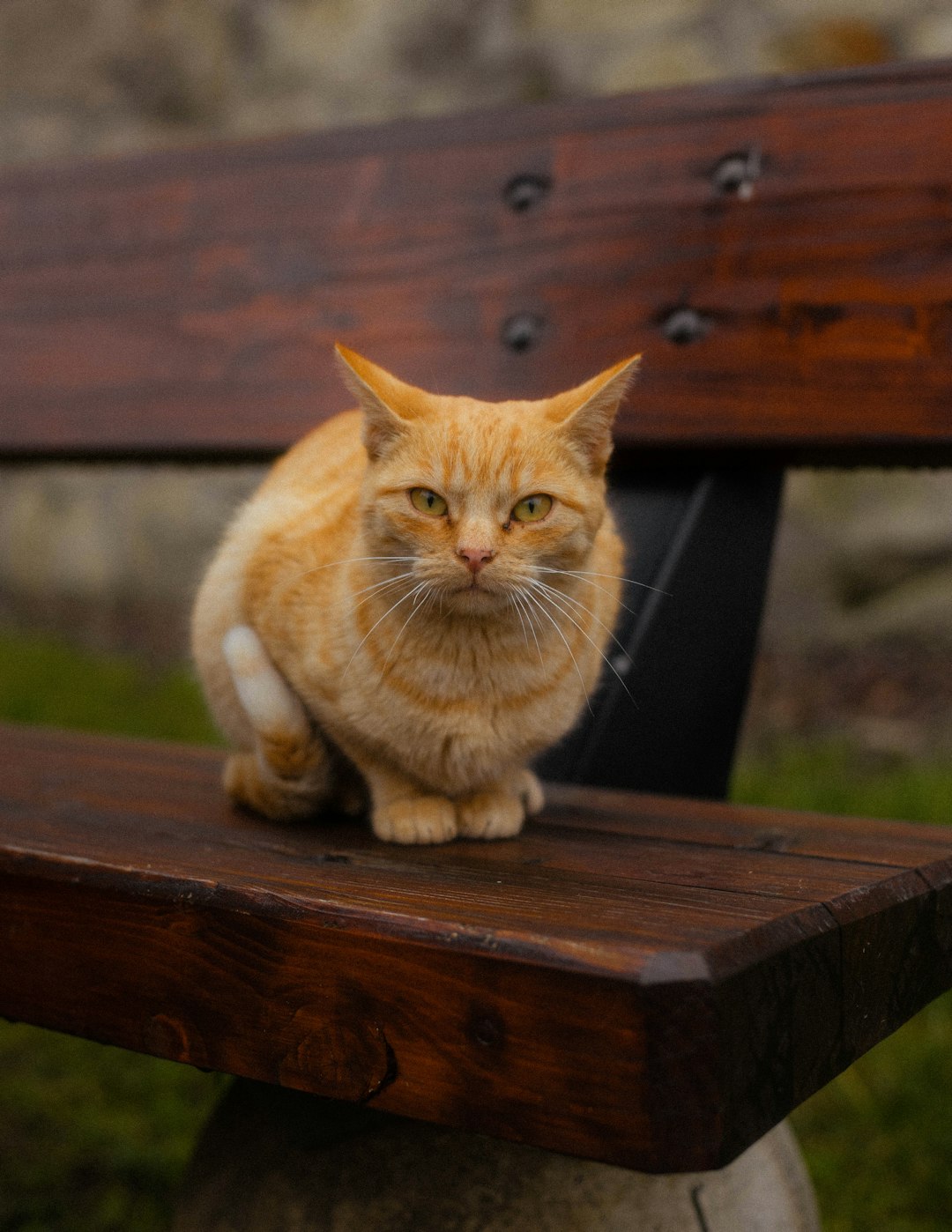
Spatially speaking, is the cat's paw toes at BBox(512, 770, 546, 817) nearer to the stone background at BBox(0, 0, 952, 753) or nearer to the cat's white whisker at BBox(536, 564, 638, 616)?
the cat's white whisker at BBox(536, 564, 638, 616)

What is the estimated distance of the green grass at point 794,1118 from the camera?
198 centimetres

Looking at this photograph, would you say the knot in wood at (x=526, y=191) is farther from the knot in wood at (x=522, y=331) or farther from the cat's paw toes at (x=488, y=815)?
the cat's paw toes at (x=488, y=815)

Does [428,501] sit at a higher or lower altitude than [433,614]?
higher

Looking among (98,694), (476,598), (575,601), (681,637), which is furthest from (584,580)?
(98,694)

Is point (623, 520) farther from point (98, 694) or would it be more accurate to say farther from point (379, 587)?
point (98, 694)

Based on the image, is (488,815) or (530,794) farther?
(530,794)

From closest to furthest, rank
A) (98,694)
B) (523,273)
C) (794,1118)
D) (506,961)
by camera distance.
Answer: (506,961) → (523,273) → (794,1118) → (98,694)

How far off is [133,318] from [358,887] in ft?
4.44

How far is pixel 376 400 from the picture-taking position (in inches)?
49.1

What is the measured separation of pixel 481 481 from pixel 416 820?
0.36 meters

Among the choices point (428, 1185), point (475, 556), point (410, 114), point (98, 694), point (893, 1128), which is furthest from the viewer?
point (98, 694)

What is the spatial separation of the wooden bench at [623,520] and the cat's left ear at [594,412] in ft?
1.29

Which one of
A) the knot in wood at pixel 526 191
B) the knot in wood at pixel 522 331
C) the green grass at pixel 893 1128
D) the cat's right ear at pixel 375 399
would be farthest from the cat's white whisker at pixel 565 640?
the green grass at pixel 893 1128

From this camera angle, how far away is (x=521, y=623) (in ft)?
4.22
